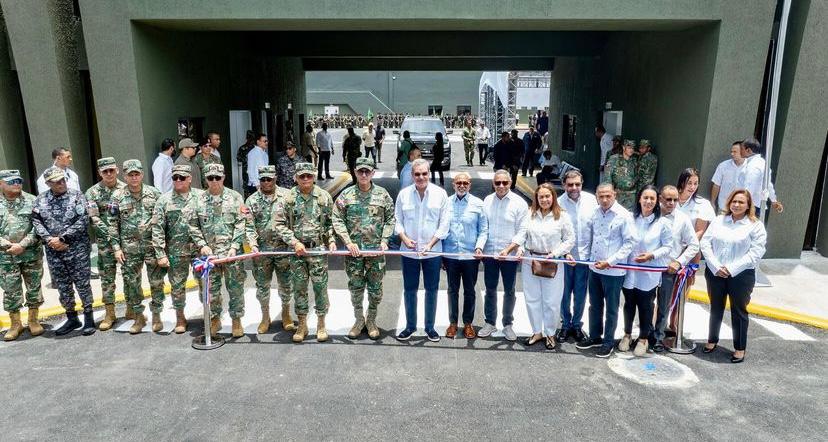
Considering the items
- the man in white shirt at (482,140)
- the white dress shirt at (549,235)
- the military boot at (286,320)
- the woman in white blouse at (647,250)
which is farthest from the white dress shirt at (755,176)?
the man in white shirt at (482,140)

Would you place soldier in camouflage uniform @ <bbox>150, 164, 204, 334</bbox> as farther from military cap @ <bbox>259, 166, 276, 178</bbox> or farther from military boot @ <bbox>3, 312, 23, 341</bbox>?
military boot @ <bbox>3, 312, 23, 341</bbox>

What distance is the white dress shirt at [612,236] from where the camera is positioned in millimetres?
6098

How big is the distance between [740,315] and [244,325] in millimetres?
5590

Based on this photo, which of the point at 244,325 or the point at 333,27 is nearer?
the point at 244,325

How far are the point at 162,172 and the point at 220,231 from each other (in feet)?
10.5

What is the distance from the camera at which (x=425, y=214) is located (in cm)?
661

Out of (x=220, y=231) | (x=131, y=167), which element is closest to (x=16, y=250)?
(x=131, y=167)

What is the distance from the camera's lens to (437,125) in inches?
994

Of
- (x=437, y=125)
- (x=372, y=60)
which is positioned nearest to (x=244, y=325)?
(x=372, y=60)

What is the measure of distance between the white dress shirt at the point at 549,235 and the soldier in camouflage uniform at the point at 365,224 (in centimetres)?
151

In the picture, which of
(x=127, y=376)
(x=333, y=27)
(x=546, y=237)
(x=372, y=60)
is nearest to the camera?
(x=127, y=376)

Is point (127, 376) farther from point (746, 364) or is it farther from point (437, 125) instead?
point (437, 125)

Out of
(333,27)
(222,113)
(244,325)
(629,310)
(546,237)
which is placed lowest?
(244,325)

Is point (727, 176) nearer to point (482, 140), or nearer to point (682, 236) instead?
point (682, 236)
